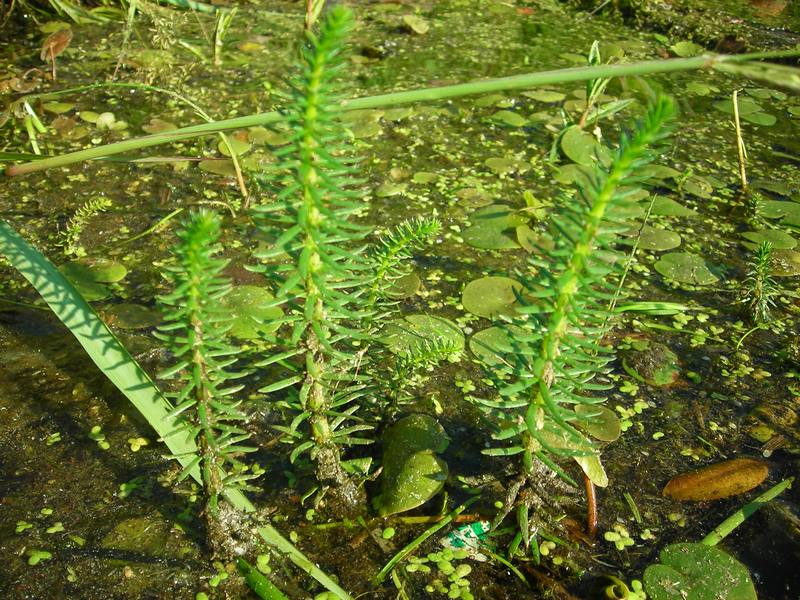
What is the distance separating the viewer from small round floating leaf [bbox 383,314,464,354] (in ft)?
6.89

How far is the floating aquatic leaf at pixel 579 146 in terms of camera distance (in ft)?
10.3

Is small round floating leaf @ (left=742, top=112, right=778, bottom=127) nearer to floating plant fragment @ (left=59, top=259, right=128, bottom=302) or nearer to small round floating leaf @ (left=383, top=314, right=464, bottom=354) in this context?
small round floating leaf @ (left=383, top=314, right=464, bottom=354)

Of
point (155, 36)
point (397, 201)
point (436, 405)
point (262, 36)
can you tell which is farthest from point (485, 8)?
point (436, 405)

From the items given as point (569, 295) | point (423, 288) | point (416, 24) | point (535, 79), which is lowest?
point (423, 288)

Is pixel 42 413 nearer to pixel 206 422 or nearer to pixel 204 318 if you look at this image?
pixel 206 422

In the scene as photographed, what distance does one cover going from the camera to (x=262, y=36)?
13.9ft

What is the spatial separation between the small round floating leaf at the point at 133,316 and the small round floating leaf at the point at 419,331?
2.36ft

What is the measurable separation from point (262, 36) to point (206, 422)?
135 inches

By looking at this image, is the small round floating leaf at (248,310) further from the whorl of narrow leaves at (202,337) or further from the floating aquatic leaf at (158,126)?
the floating aquatic leaf at (158,126)

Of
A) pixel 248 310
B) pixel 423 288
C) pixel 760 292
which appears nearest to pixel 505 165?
pixel 423 288

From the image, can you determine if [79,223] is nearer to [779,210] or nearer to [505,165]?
[505,165]

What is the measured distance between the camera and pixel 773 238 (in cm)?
275

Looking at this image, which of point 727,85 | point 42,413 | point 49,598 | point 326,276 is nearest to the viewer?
point 326,276

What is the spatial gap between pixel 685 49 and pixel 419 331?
120 inches
